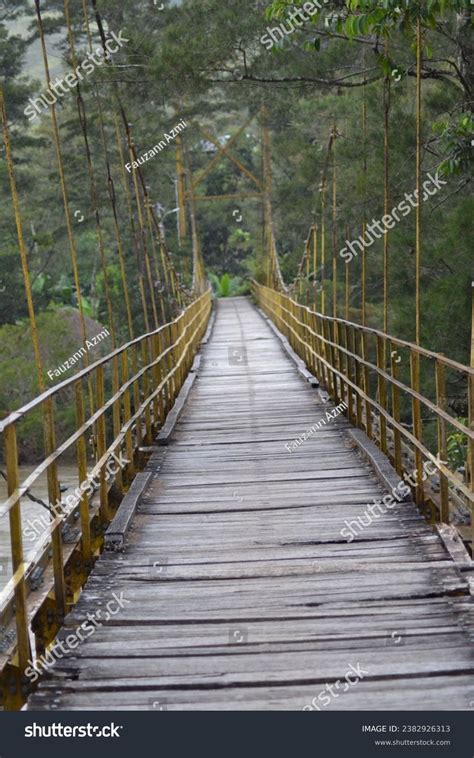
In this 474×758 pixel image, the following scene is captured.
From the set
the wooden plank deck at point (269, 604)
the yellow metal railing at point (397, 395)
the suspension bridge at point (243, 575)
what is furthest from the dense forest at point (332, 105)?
the wooden plank deck at point (269, 604)

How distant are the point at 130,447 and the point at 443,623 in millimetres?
3320

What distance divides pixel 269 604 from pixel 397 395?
7.44 ft

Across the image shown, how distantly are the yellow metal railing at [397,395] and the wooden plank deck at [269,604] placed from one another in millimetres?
270

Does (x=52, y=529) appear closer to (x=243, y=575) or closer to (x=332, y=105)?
(x=243, y=575)

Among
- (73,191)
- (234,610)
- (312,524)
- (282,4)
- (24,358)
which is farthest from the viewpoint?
(73,191)

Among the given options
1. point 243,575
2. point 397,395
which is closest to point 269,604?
point 243,575

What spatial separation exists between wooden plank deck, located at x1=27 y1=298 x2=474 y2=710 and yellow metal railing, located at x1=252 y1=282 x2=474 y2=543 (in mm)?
270

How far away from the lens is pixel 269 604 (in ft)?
13.9

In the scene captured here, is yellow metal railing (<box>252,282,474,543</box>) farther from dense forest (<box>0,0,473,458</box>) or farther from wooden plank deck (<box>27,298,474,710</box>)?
dense forest (<box>0,0,473,458</box>)

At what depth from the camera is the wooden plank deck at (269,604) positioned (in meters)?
3.42

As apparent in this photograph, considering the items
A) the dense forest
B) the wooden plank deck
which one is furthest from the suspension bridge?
the dense forest

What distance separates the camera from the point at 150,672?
3.59 meters
